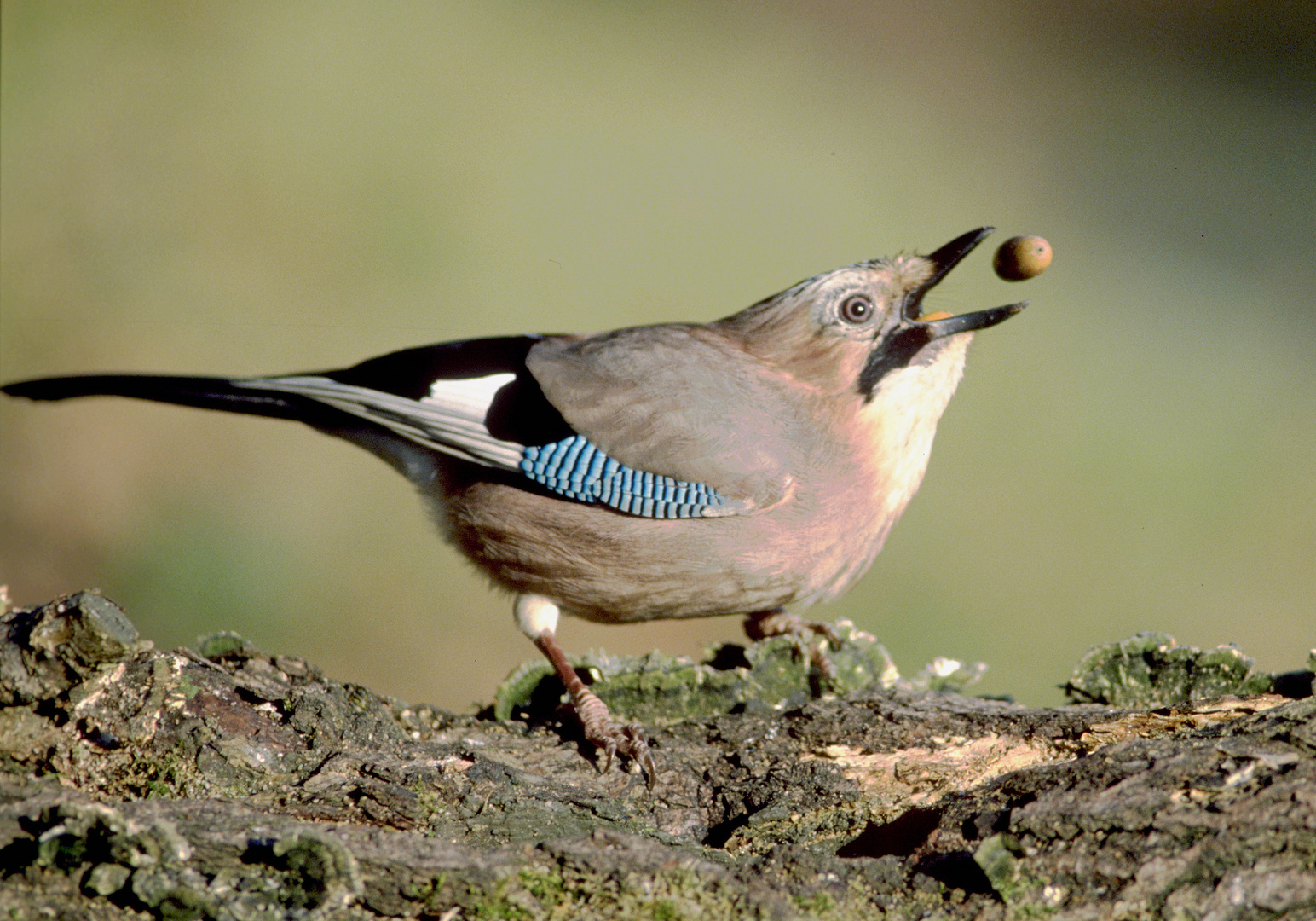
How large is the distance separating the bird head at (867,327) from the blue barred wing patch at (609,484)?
715mm

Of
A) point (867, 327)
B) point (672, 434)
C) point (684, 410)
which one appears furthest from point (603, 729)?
point (867, 327)

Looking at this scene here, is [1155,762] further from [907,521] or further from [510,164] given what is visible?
[510,164]

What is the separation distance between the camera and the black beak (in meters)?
4.23

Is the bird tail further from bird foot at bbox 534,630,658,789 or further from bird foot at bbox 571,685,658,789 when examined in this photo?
bird foot at bbox 571,685,658,789

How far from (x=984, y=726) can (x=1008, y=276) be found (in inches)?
75.9

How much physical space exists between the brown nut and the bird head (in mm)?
116

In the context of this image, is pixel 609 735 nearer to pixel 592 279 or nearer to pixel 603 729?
pixel 603 729

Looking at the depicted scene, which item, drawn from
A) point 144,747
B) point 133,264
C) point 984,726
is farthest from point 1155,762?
point 133,264

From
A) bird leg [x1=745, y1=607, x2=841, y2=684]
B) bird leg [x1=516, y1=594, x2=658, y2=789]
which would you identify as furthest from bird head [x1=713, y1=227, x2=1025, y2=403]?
bird leg [x1=516, y1=594, x2=658, y2=789]

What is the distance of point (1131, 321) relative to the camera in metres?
8.30

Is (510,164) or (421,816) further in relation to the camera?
(510,164)

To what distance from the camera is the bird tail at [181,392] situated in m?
4.16

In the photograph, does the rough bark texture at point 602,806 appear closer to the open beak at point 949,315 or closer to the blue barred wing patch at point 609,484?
the blue barred wing patch at point 609,484

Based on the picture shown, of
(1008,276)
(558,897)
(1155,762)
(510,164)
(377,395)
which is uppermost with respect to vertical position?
(510,164)
